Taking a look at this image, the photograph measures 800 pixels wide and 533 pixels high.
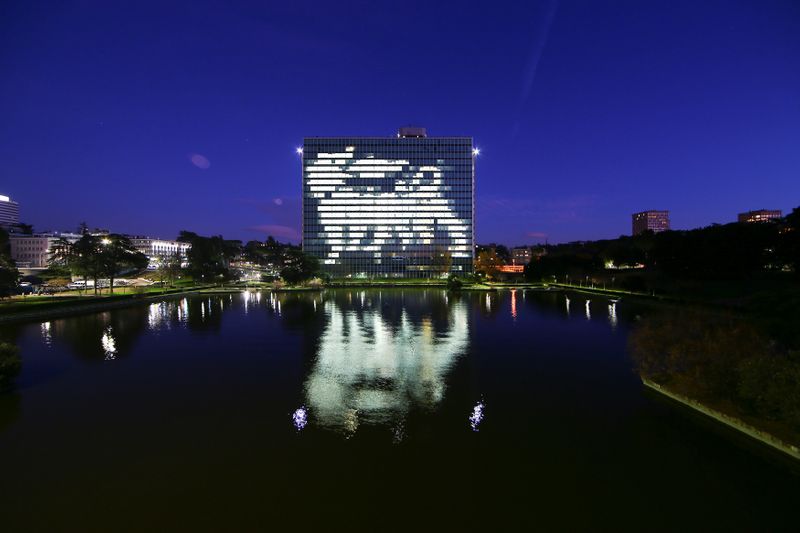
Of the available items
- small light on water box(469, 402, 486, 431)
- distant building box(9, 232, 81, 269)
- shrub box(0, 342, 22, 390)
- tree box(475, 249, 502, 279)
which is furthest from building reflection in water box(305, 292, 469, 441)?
distant building box(9, 232, 81, 269)

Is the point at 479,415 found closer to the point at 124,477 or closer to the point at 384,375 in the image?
the point at 384,375

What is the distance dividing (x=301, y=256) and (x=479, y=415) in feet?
278

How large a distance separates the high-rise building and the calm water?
108m

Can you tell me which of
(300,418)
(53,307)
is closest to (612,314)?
(300,418)

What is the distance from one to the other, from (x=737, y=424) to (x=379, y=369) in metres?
15.3

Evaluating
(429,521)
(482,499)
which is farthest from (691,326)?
(429,521)

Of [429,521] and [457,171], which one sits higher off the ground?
[457,171]

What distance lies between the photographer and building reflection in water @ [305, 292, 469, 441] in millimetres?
16234

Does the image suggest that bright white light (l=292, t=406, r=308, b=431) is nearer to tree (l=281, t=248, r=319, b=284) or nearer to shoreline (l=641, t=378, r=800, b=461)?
shoreline (l=641, t=378, r=800, b=461)

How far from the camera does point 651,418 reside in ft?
51.2

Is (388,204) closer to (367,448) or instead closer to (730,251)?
(730,251)

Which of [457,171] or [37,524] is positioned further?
[457,171]

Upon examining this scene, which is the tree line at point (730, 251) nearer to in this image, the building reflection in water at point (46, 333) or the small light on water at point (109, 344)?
the small light on water at point (109, 344)

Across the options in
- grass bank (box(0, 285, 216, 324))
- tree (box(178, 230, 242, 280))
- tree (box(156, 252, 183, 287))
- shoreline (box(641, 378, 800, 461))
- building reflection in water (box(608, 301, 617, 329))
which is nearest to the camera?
shoreline (box(641, 378, 800, 461))
